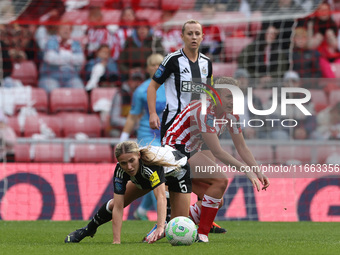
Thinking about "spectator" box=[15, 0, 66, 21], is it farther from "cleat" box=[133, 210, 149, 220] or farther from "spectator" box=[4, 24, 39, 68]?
"cleat" box=[133, 210, 149, 220]

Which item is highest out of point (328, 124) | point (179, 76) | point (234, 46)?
point (179, 76)

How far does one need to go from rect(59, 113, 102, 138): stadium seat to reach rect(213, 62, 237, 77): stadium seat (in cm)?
241

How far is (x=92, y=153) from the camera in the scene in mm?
11453

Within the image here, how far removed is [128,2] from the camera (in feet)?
49.5

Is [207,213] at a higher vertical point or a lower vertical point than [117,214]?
lower

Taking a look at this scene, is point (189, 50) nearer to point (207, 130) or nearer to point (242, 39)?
point (207, 130)

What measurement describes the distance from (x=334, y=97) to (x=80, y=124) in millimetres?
4461

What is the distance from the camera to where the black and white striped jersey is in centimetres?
705

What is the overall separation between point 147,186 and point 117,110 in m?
6.49

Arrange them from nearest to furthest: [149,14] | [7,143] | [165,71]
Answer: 1. [165,71]
2. [7,143]
3. [149,14]

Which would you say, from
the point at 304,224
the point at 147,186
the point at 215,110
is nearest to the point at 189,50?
the point at 215,110

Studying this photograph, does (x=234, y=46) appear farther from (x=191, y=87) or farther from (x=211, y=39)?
(x=191, y=87)

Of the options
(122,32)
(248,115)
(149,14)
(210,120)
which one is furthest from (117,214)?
(149,14)

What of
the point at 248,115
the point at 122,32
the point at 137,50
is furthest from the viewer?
the point at 122,32
